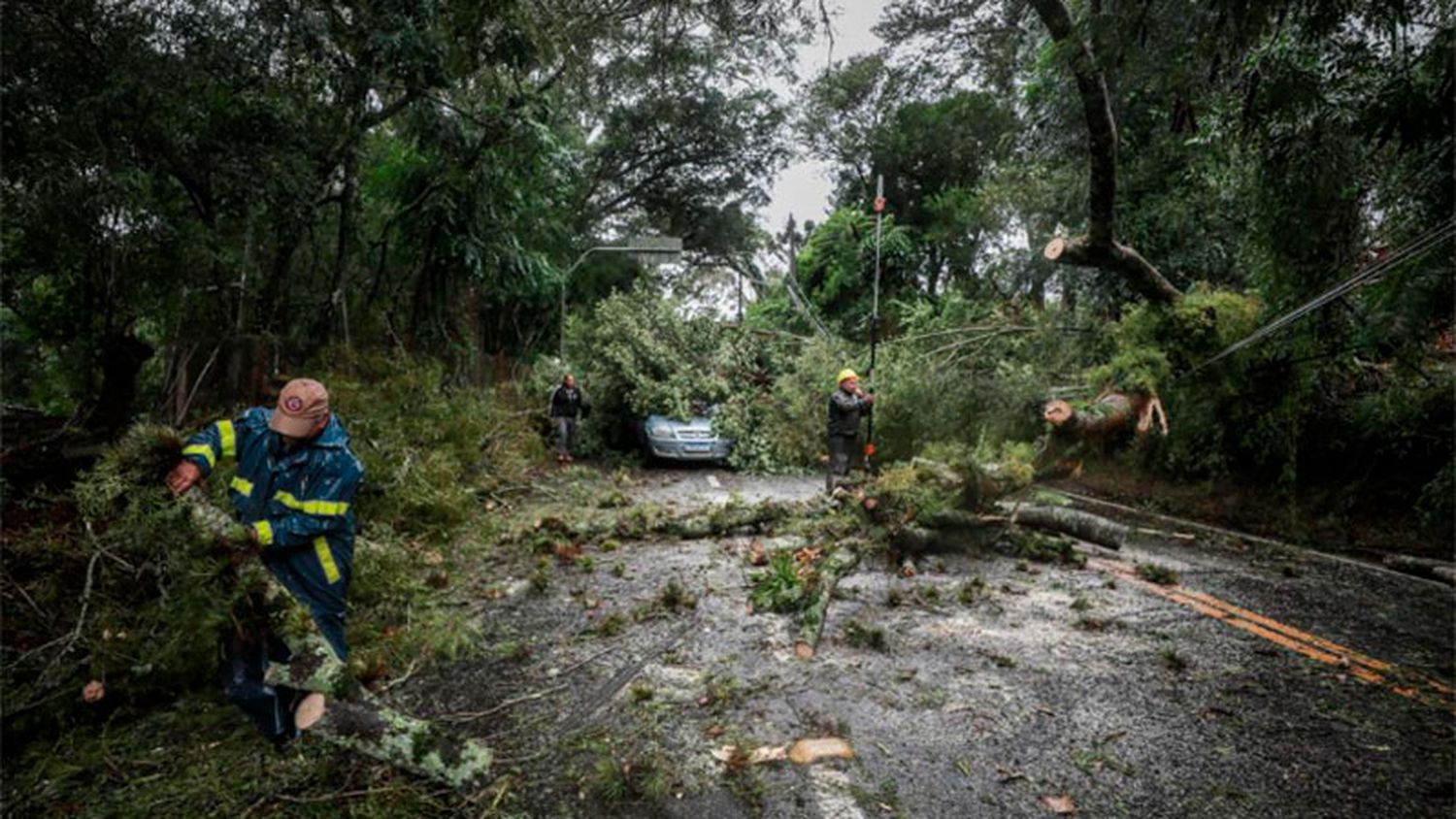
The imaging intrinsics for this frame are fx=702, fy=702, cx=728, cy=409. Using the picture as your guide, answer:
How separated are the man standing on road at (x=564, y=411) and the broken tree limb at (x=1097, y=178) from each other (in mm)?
8818

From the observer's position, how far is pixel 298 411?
3.18 m

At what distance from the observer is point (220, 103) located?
7.27m

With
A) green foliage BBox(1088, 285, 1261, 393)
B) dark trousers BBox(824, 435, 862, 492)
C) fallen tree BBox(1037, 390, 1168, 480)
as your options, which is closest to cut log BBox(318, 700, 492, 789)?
fallen tree BBox(1037, 390, 1168, 480)

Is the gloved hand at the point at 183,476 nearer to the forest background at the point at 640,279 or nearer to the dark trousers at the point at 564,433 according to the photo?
the forest background at the point at 640,279

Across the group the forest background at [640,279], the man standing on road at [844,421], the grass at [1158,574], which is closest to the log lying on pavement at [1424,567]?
the forest background at [640,279]

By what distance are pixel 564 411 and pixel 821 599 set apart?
30.5 feet

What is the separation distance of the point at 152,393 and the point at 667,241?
996 cm

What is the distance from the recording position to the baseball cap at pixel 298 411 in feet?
10.4

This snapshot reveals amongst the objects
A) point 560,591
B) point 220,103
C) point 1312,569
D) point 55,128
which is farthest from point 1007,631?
point 220,103

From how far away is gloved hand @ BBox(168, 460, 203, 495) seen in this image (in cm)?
296

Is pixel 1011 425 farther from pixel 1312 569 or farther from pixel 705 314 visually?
pixel 705 314

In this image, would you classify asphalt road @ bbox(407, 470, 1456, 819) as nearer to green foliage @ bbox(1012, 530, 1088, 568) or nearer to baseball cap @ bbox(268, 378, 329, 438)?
green foliage @ bbox(1012, 530, 1088, 568)

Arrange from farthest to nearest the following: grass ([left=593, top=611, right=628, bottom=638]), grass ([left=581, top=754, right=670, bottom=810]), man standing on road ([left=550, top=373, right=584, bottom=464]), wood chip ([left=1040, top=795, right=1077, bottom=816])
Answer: man standing on road ([left=550, top=373, right=584, bottom=464]) → grass ([left=593, top=611, right=628, bottom=638]) → grass ([left=581, top=754, right=670, bottom=810]) → wood chip ([left=1040, top=795, right=1077, bottom=816])

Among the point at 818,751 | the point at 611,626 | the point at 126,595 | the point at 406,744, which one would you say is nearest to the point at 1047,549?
the point at 611,626
